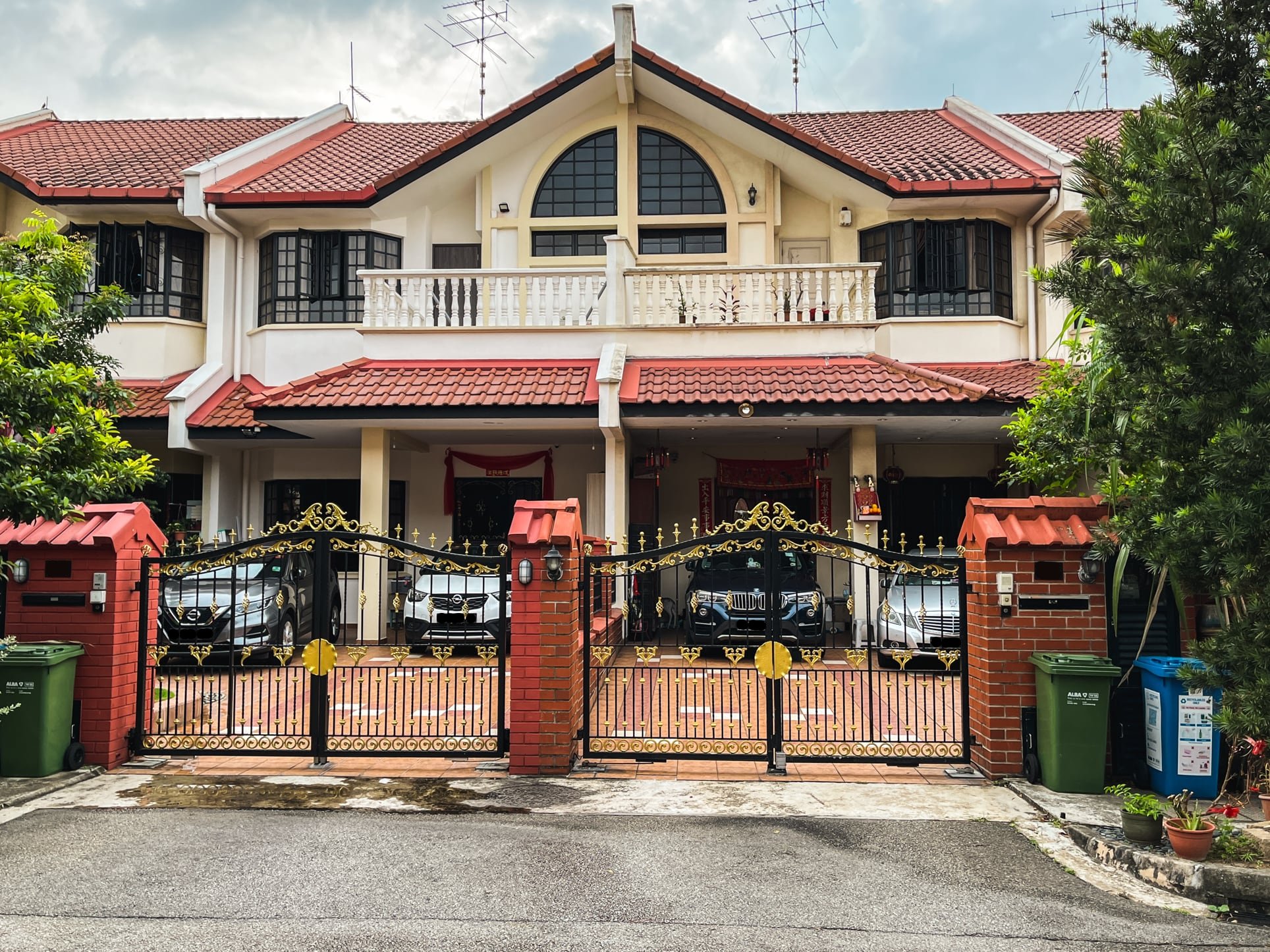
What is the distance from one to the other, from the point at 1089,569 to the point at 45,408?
777 centimetres

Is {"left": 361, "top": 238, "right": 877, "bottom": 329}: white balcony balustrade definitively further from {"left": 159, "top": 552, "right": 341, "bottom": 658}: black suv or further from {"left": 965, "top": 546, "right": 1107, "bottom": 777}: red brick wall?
{"left": 965, "top": 546, "right": 1107, "bottom": 777}: red brick wall

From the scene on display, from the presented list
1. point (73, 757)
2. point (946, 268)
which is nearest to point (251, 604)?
point (73, 757)

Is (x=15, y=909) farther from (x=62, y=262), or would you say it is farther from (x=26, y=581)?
(x=62, y=262)

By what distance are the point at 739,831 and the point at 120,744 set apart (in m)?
5.03

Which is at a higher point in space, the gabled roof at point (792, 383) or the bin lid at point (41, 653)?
the gabled roof at point (792, 383)

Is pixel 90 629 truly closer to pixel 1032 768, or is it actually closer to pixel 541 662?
pixel 541 662

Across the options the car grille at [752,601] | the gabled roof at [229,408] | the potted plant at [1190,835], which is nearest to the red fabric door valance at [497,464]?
the gabled roof at [229,408]

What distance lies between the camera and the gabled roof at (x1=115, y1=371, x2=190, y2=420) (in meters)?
14.5

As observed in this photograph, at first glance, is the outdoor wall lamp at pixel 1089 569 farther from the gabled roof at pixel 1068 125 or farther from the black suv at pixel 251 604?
the gabled roof at pixel 1068 125

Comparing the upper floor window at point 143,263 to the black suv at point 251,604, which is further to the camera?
the upper floor window at point 143,263

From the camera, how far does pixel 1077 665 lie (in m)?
6.64

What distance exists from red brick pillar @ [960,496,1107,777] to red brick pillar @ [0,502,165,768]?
22.2 feet

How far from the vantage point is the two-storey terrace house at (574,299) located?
14.1m

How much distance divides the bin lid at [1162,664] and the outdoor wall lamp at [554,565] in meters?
4.27
